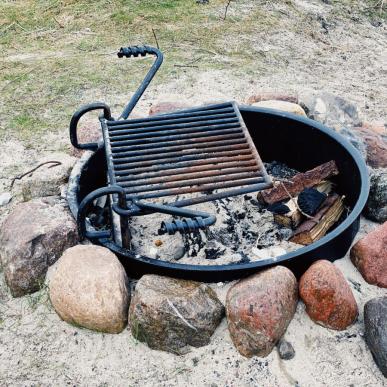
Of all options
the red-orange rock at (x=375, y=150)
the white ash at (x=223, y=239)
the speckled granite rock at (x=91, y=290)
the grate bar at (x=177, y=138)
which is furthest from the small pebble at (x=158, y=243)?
the red-orange rock at (x=375, y=150)

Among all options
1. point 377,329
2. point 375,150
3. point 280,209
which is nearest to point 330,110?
point 375,150

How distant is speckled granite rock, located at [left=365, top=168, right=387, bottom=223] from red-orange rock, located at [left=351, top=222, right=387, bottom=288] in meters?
0.29

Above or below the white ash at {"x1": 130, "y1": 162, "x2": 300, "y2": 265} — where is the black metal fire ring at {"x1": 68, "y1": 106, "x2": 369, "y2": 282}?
above

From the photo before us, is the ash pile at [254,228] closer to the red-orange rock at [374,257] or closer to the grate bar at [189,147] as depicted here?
the red-orange rock at [374,257]

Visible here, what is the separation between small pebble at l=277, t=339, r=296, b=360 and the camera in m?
2.47

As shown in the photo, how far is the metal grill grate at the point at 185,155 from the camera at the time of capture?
261 centimetres

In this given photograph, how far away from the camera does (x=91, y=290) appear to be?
2.46 metres

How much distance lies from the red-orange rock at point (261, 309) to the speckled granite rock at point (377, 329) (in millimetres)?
333

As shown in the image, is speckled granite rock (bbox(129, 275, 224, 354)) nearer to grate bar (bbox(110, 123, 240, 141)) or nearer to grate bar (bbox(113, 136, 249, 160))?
grate bar (bbox(113, 136, 249, 160))

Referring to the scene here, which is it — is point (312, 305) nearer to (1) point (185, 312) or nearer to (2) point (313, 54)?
(1) point (185, 312)

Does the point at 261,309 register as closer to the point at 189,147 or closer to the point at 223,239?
the point at 223,239

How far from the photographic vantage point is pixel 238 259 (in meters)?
2.87

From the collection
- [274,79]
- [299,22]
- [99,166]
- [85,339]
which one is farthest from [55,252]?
[299,22]

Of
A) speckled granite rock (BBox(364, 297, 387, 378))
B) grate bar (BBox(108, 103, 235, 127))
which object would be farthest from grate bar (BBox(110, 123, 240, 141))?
speckled granite rock (BBox(364, 297, 387, 378))
